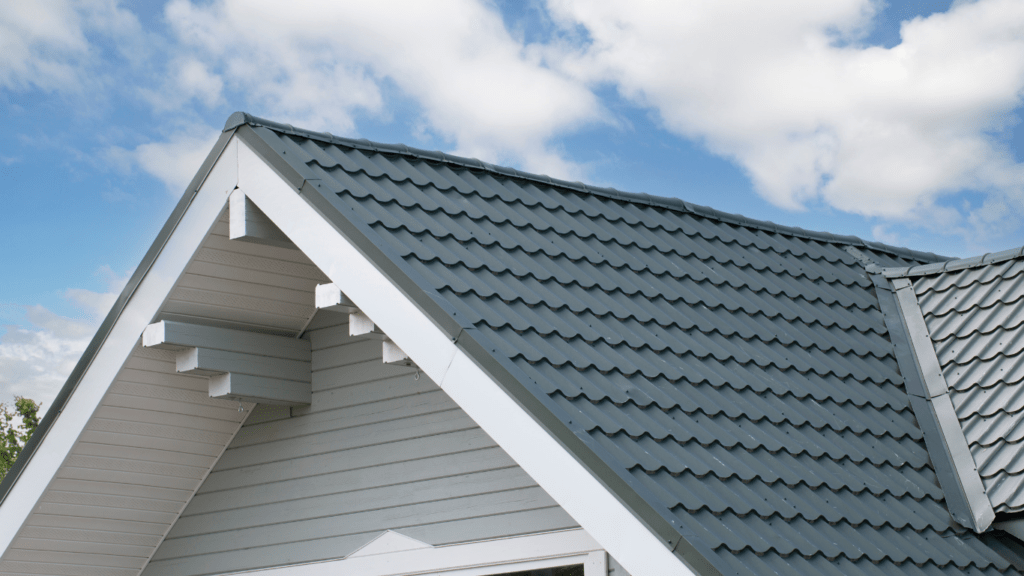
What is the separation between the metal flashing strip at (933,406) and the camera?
4.75 m

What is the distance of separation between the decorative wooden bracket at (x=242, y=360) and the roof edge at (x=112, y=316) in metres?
0.22

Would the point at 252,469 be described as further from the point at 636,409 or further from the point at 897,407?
the point at 897,407

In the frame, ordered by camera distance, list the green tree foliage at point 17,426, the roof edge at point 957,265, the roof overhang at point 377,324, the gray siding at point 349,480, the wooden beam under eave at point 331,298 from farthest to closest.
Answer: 1. the green tree foliage at point 17,426
2. the roof edge at point 957,265
3. the gray siding at point 349,480
4. the wooden beam under eave at point 331,298
5. the roof overhang at point 377,324

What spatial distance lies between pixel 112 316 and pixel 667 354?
295 cm

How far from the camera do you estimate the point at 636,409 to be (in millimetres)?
3957

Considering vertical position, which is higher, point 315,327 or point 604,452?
point 315,327

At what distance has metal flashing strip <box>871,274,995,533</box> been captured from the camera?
187 inches

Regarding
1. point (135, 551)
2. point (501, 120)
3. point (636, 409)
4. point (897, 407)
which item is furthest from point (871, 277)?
point (501, 120)

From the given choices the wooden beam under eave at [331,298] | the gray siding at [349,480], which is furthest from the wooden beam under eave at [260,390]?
the wooden beam under eave at [331,298]

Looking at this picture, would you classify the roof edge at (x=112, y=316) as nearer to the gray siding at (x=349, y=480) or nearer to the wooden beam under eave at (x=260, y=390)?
the wooden beam under eave at (x=260, y=390)

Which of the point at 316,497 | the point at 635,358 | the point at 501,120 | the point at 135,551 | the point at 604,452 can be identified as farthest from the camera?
the point at 501,120

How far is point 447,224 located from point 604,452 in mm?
1688

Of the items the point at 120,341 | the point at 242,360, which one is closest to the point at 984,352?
the point at 242,360

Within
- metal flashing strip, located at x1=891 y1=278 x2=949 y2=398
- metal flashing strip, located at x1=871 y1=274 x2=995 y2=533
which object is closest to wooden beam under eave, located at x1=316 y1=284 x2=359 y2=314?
metal flashing strip, located at x1=871 y1=274 x2=995 y2=533
